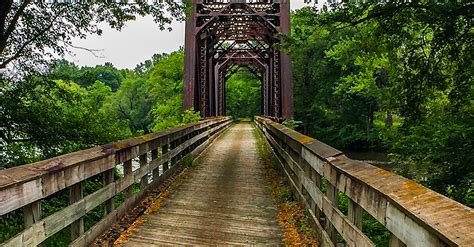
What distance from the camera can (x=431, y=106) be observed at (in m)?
9.62

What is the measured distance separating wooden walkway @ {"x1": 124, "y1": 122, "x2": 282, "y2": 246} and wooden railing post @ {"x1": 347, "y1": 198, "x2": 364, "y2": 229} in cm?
158

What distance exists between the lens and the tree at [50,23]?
7676 mm

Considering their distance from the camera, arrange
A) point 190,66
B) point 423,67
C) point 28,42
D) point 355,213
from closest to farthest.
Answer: point 355,213 < point 28,42 < point 423,67 < point 190,66

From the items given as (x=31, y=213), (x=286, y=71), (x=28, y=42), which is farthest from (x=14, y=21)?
(x=286, y=71)

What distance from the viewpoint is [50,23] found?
313 inches

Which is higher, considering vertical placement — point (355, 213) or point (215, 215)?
point (355, 213)

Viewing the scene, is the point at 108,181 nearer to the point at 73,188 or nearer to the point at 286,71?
the point at 73,188

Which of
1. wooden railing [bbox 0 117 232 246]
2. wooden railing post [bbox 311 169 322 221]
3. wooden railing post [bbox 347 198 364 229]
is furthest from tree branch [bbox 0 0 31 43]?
wooden railing post [bbox 347 198 364 229]

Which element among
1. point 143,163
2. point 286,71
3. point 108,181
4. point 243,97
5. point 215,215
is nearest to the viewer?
point 108,181

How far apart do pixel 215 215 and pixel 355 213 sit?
2.73m

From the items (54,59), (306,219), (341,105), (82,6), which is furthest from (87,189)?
(341,105)

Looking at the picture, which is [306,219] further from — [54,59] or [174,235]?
[54,59]

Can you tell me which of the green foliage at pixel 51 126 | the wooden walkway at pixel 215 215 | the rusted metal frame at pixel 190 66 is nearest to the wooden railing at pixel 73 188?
the wooden walkway at pixel 215 215

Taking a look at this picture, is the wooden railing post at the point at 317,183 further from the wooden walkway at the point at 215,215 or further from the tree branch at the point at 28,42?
the tree branch at the point at 28,42
